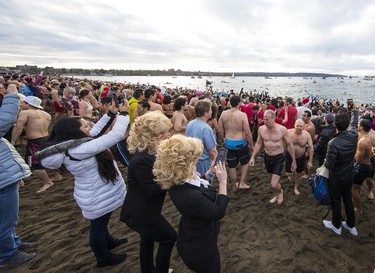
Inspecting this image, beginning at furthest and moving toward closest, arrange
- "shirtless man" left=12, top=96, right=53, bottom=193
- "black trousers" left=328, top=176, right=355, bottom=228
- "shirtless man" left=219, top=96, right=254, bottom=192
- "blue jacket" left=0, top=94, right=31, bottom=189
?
"shirtless man" left=219, top=96, right=254, bottom=192 → "shirtless man" left=12, top=96, right=53, bottom=193 → "black trousers" left=328, top=176, right=355, bottom=228 → "blue jacket" left=0, top=94, right=31, bottom=189

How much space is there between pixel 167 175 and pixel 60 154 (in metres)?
1.27

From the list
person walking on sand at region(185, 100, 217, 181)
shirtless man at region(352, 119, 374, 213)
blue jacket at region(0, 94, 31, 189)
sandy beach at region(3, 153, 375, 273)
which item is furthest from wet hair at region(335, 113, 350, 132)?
blue jacket at region(0, 94, 31, 189)

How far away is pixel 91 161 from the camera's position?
8.02ft

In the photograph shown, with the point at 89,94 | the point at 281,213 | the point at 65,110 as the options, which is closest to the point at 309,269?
the point at 281,213

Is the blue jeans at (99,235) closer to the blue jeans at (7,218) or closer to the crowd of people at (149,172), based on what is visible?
the crowd of people at (149,172)

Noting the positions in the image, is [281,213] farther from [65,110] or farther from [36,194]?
[65,110]

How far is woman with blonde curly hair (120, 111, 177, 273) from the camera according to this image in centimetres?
205

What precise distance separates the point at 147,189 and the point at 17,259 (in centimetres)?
238

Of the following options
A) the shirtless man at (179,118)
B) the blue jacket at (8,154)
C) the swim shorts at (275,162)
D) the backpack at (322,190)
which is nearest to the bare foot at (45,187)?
the blue jacket at (8,154)

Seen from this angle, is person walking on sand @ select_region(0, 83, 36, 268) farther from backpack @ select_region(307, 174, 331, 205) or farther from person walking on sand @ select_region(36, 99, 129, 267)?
backpack @ select_region(307, 174, 331, 205)

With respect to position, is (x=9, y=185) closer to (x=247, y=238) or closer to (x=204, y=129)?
(x=204, y=129)

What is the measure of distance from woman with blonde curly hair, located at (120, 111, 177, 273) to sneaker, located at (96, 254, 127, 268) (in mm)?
885

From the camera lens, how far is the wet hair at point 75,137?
2.35 m

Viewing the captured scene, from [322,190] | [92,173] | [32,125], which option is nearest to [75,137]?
[92,173]
